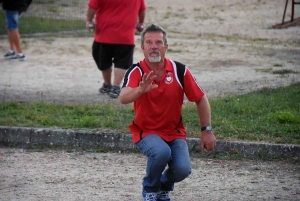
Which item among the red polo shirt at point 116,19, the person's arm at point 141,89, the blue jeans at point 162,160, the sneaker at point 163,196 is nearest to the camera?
the person's arm at point 141,89

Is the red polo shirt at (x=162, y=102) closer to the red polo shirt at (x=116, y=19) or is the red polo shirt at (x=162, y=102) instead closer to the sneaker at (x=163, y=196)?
the sneaker at (x=163, y=196)

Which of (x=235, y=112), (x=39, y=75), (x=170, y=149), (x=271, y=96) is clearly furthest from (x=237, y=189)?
(x=39, y=75)

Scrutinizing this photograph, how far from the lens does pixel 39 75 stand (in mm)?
11617

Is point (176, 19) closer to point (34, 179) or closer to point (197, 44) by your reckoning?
point (197, 44)

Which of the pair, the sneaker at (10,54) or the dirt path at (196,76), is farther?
the sneaker at (10,54)

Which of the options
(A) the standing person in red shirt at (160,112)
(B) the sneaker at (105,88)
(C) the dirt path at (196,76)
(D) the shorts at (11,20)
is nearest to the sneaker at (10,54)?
(C) the dirt path at (196,76)

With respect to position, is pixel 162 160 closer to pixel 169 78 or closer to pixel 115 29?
pixel 169 78

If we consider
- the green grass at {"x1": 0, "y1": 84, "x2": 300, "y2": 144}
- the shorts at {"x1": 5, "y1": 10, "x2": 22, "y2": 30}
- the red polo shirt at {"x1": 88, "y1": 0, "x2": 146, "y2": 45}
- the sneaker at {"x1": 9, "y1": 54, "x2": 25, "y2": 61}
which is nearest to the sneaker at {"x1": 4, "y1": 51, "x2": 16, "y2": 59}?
the sneaker at {"x1": 9, "y1": 54, "x2": 25, "y2": 61}

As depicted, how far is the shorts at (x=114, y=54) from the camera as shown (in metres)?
9.72

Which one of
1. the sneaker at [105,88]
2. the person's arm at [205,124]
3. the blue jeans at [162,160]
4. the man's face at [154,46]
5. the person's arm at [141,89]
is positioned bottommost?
the sneaker at [105,88]

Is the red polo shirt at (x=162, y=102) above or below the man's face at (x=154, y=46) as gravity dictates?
below

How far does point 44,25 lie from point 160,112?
41.5 feet

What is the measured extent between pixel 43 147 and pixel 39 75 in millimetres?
4209

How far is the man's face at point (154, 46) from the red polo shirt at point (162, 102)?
12 cm
